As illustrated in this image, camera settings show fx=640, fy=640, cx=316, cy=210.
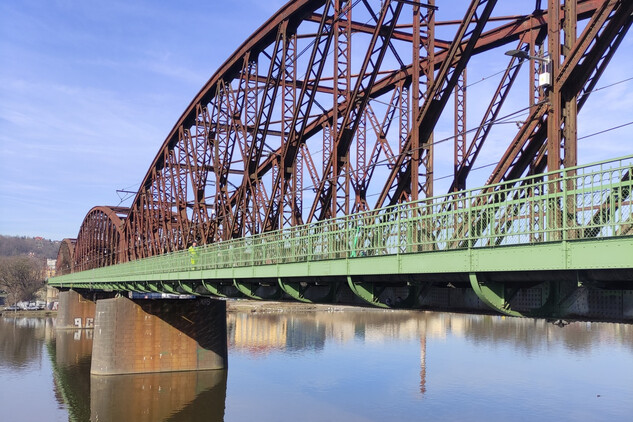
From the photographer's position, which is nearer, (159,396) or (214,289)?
(214,289)

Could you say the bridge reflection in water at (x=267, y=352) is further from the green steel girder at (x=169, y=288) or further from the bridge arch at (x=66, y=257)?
the bridge arch at (x=66, y=257)

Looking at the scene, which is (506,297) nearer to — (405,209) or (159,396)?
(405,209)

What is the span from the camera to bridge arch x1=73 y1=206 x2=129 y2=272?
102688 millimetres

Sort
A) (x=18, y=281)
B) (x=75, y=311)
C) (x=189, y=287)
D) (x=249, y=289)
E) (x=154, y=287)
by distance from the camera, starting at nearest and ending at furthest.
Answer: (x=249, y=289) → (x=189, y=287) → (x=154, y=287) → (x=75, y=311) → (x=18, y=281)

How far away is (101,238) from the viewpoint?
4601 inches

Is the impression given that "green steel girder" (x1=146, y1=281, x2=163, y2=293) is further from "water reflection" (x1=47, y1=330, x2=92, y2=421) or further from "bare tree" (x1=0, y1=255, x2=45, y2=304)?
"bare tree" (x1=0, y1=255, x2=45, y2=304)

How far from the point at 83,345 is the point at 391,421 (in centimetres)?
5325

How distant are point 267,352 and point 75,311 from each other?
45694mm

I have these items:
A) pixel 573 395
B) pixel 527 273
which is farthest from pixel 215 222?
pixel 527 273

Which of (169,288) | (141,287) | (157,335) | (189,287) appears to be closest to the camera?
(189,287)

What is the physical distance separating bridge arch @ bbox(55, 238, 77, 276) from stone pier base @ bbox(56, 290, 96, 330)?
48.8 m

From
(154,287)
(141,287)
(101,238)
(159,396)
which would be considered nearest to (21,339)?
(101,238)

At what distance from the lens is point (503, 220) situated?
1366 centimetres

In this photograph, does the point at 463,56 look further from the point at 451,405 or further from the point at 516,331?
the point at 516,331
